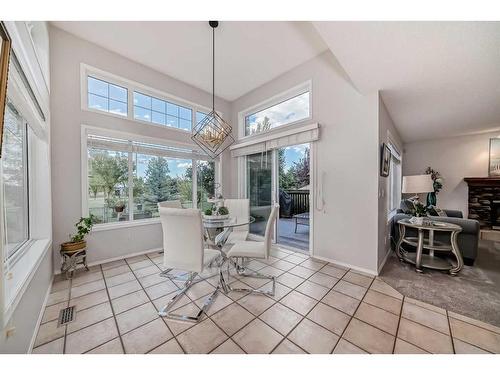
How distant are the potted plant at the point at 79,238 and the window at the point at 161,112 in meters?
1.86

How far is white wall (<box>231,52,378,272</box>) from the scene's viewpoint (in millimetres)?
2615

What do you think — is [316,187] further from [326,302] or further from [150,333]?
[150,333]

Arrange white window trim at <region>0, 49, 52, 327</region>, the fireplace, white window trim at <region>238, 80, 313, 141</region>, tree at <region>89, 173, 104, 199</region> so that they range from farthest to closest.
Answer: the fireplace → white window trim at <region>238, 80, 313, 141</region> → tree at <region>89, 173, 104, 199</region> → white window trim at <region>0, 49, 52, 327</region>

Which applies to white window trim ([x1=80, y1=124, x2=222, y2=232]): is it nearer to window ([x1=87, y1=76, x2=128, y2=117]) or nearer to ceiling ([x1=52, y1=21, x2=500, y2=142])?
window ([x1=87, y1=76, x2=128, y2=117])

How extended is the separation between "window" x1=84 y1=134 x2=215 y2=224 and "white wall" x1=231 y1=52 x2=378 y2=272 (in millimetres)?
2605

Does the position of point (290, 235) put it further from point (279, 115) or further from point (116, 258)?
Answer: point (116, 258)

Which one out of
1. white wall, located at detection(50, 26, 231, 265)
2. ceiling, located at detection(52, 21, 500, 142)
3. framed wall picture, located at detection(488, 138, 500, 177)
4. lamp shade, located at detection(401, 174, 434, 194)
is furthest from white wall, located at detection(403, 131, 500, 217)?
white wall, located at detection(50, 26, 231, 265)

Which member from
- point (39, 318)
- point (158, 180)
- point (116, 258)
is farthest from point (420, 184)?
point (116, 258)

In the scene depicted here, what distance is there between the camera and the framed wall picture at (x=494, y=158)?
15.4ft

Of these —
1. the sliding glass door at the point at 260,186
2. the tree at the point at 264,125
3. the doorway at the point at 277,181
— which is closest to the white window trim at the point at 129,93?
the tree at the point at 264,125

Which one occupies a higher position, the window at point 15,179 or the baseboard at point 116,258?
the window at point 15,179

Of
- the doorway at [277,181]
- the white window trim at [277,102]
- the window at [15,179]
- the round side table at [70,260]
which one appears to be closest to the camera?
the window at [15,179]

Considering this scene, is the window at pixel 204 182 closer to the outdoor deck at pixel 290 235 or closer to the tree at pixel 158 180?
the tree at pixel 158 180

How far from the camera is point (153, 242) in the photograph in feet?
11.4
